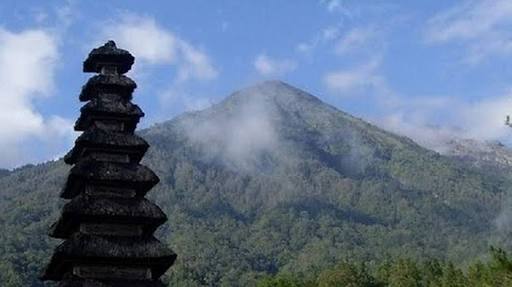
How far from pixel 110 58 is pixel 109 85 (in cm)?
115

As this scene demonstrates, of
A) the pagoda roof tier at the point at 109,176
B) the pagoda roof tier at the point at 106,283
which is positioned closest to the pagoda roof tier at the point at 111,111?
the pagoda roof tier at the point at 109,176

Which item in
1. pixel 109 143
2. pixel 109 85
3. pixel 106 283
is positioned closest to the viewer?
pixel 106 283

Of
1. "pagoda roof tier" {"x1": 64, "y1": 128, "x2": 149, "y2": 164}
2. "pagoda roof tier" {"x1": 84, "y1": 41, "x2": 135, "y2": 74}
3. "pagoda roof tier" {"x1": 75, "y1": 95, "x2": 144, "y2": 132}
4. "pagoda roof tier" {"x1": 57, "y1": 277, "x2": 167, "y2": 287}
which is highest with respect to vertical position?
"pagoda roof tier" {"x1": 84, "y1": 41, "x2": 135, "y2": 74}

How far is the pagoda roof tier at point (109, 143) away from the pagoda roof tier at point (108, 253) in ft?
10.9

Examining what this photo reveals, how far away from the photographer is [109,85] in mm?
32312

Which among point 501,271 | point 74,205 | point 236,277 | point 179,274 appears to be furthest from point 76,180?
point 236,277

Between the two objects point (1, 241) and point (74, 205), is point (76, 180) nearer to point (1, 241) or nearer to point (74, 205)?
point (74, 205)

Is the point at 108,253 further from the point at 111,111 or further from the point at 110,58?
the point at 110,58

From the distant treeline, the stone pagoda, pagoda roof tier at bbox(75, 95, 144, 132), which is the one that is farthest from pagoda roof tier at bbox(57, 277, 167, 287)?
the distant treeline

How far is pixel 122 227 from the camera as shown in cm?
3000

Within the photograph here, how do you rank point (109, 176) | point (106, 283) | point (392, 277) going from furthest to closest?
point (392, 277), point (109, 176), point (106, 283)

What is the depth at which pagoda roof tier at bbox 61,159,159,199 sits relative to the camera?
30031mm

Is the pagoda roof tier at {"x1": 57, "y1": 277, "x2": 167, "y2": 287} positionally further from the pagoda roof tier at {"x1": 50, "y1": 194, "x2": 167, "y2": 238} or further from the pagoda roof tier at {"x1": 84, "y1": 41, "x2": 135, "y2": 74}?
the pagoda roof tier at {"x1": 84, "y1": 41, "x2": 135, "y2": 74}

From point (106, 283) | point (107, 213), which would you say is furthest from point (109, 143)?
point (106, 283)
